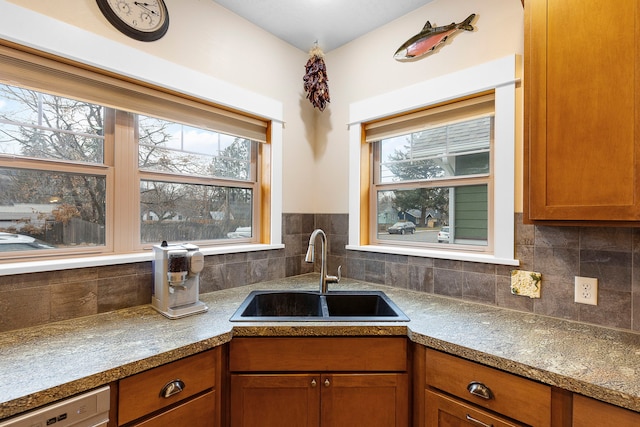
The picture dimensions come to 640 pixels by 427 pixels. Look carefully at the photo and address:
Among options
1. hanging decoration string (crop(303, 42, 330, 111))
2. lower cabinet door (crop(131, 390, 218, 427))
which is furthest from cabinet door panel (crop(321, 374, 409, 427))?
hanging decoration string (crop(303, 42, 330, 111))

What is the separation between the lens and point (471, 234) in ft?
6.10

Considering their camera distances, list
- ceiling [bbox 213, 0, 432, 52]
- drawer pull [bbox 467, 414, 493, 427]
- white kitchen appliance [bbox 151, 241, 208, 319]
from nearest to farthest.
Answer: drawer pull [bbox 467, 414, 493, 427] < white kitchen appliance [bbox 151, 241, 208, 319] < ceiling [bbox 213, 0, 432, 52]

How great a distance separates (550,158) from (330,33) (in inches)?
66.0

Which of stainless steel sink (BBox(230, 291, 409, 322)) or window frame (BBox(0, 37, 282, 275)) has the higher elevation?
window frame (BBox(0, 37, 282, 275))

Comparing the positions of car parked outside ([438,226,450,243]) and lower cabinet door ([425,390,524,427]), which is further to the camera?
car parked outside ([438,226,450,243])

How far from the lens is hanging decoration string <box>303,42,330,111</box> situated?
225cm

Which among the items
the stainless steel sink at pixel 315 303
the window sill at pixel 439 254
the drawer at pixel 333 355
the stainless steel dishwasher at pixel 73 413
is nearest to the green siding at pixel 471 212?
the window sill at pixel 439 254

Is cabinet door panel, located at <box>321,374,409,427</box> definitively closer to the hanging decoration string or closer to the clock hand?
the hanging decoration string

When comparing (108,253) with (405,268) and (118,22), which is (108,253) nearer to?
(118,22)

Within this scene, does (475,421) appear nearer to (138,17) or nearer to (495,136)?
(495,136)

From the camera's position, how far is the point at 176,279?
1.46 m

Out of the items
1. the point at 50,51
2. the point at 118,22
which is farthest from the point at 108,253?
the point at 118,22

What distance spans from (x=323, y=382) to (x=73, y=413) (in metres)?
0.88

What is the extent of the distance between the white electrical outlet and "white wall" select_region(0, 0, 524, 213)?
3.72 ft
